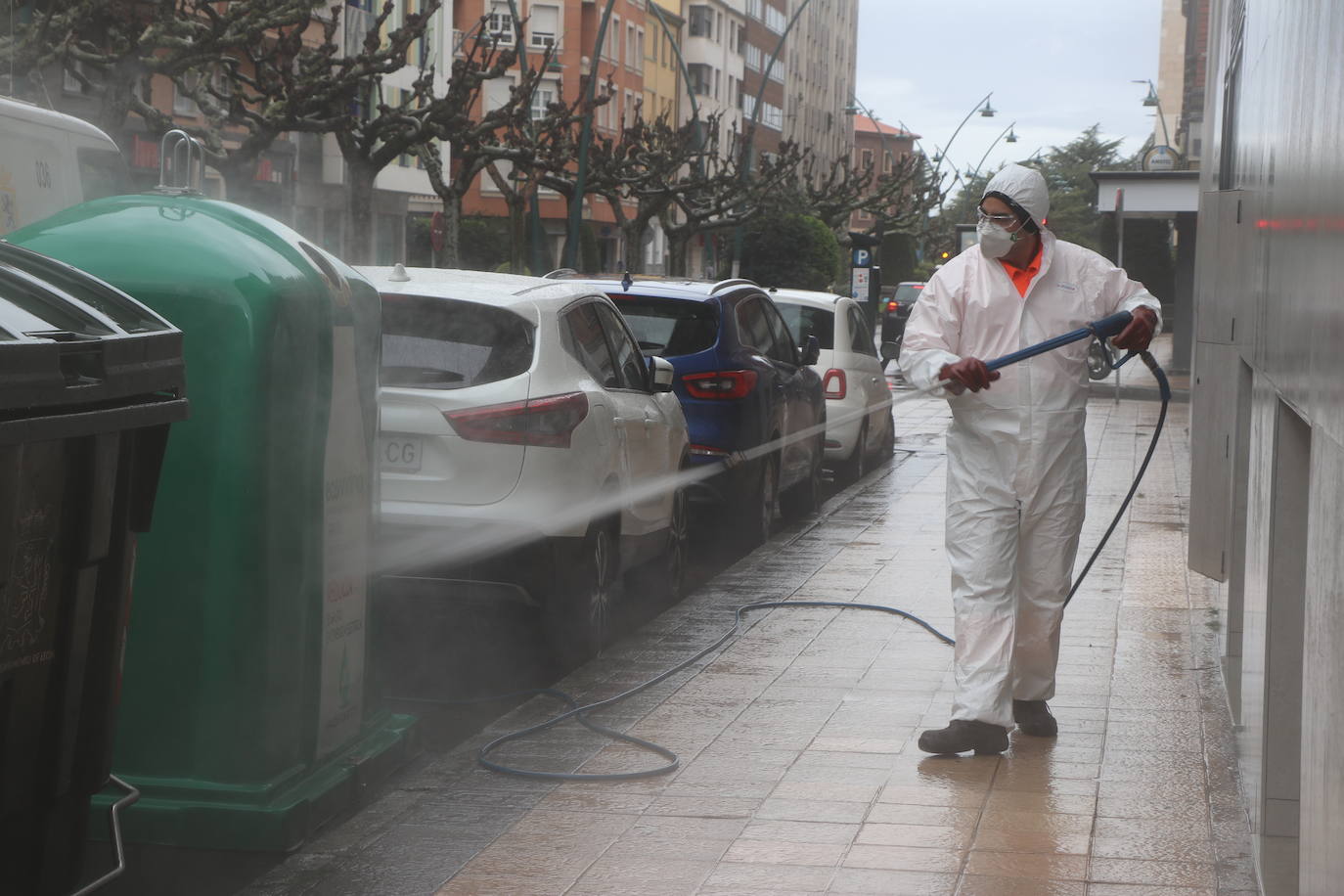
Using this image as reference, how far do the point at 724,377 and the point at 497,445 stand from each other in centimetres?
424

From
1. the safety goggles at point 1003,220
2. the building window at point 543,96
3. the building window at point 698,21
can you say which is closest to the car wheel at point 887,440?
the safety goggles at point 1003,220

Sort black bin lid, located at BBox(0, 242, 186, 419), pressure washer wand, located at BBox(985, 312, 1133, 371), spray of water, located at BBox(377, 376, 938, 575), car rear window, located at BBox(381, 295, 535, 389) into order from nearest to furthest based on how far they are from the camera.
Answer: black bin lid, located at BBox(0, 242, 186, 419), pressure washer wand, located at BBox(985, 312, 1133, 371), spray of water, located at BBox(377, 376, 938, 575), car rear window, located at BBox(381, 295, 535, 389)

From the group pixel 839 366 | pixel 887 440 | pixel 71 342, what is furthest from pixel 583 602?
pixel 887 440

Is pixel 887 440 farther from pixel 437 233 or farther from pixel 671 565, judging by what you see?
pixel 437 233

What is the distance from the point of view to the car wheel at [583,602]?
25.7 feet

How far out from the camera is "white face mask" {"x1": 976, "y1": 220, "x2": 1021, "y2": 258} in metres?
6.32

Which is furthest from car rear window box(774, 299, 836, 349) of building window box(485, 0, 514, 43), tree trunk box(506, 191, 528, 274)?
building window box(485, 0, 514, 43)

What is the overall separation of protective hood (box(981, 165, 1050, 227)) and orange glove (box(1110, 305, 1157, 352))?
0.47 meters

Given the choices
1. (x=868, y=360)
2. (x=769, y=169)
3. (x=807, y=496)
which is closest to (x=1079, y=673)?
(x=807, y=496)

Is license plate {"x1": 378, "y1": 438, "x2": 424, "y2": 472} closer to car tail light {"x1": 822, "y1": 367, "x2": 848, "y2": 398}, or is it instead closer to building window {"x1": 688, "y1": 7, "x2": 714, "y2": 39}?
car tail light {"x1": 822, "y1": 367, "x2": 848, "y2": 398}

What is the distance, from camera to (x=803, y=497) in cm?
1419

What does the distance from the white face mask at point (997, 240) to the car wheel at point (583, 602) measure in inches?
91.0

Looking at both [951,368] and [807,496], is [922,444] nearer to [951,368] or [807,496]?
[807,496]

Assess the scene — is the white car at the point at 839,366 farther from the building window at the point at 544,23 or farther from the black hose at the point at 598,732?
the building window at the point at 544,23
